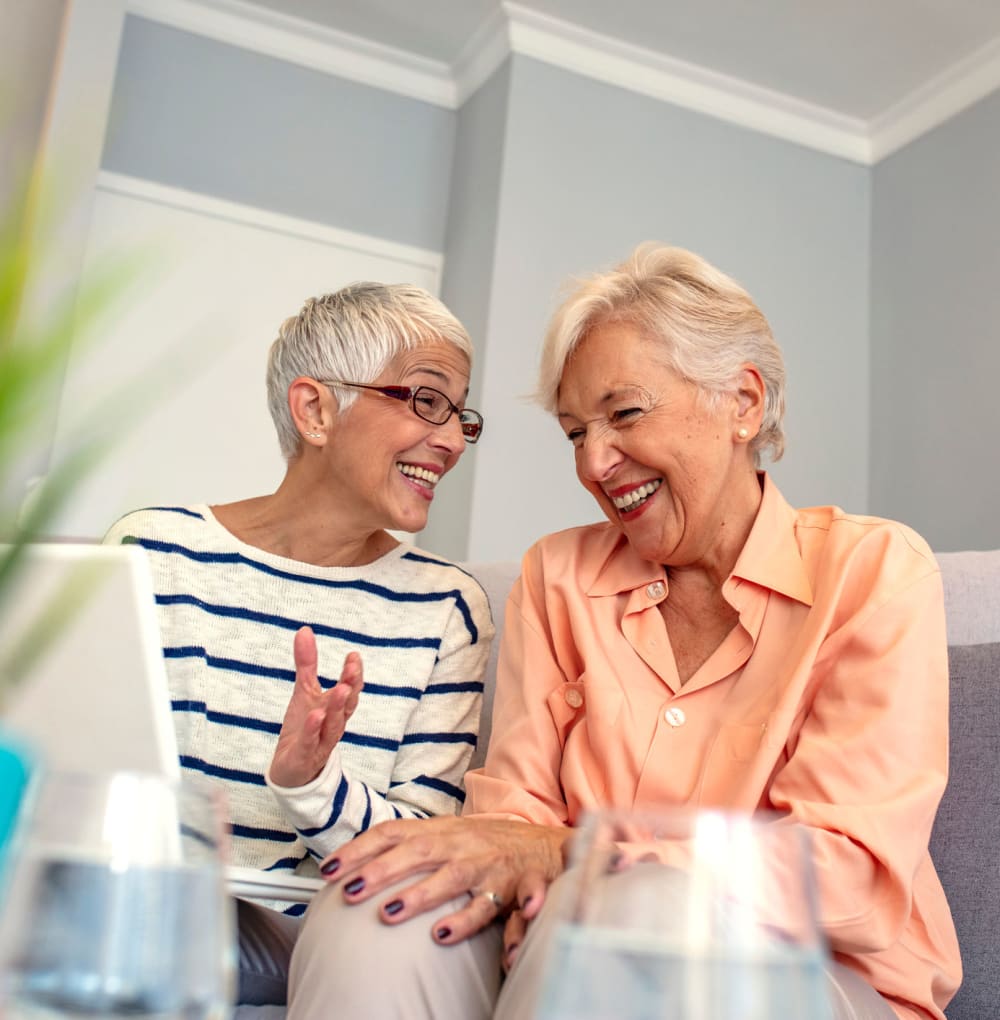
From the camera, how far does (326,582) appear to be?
1.80 meters

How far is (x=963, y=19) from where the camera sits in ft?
13.5

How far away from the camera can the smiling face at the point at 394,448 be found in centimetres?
184

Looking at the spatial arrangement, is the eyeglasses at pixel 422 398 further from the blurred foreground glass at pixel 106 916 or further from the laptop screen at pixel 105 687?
the blurred foreground glass at pixel 106 916

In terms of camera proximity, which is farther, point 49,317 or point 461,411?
point 461,411

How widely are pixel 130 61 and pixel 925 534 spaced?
3401mm

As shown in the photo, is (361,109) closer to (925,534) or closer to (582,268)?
(582,268)

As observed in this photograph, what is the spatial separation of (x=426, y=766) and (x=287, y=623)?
0.30 metres

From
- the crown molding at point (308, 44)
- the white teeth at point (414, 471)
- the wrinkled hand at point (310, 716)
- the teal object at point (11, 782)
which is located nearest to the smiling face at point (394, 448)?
the white teeth at point (414, 471)

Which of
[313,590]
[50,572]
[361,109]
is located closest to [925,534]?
[361,109]

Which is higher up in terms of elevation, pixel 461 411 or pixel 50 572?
pixel 461 411

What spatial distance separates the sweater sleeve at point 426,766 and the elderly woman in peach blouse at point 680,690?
0.43 feet

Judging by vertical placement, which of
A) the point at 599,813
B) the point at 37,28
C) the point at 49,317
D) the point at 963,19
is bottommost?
the point at 599,813

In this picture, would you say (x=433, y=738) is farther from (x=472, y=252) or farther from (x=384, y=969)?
(x=472, y=252)

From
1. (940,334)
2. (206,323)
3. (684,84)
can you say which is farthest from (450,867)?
(684,84)
